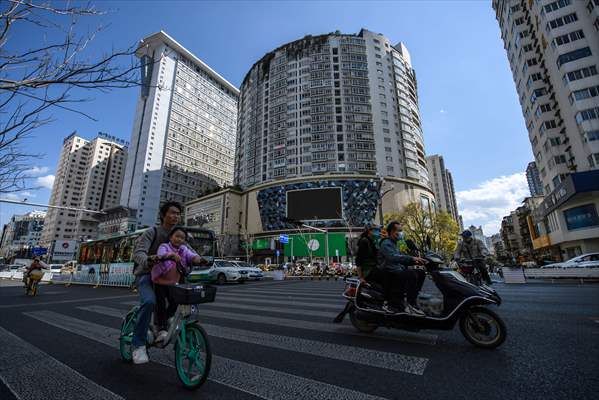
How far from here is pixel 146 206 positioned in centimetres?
7900

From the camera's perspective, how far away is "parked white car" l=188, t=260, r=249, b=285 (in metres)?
16.8

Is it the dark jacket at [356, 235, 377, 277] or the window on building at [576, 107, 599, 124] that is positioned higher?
the window on building at [576, 107, 599, 124]

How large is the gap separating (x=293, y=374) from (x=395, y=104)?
67213mm

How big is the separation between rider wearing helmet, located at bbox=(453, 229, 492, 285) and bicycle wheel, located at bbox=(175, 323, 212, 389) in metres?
7.89

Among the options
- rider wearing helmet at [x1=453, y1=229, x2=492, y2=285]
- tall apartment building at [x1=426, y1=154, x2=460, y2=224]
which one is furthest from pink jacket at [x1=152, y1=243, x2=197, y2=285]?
tall apartment building at [x1=426, y1=154, x2=460, y2=224]

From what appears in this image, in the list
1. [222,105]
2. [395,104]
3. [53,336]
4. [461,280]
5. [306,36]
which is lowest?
[53,336]

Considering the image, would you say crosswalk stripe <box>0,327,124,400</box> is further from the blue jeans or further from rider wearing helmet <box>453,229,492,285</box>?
rider wearing helmet <box>453,229,492,285</box>

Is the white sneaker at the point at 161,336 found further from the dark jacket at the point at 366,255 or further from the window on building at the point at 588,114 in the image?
the window on building at the point at 588,114

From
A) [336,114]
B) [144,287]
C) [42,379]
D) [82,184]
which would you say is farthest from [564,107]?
[82,184]

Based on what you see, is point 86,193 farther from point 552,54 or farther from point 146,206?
point 552,54

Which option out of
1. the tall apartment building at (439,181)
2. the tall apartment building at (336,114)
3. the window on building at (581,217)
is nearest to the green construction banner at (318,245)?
the tall apartment building at (336,114)

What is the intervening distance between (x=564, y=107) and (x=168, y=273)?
158ft

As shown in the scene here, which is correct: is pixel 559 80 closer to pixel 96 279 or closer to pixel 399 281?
pixel 399 281

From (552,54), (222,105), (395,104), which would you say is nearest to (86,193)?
(222,105)
